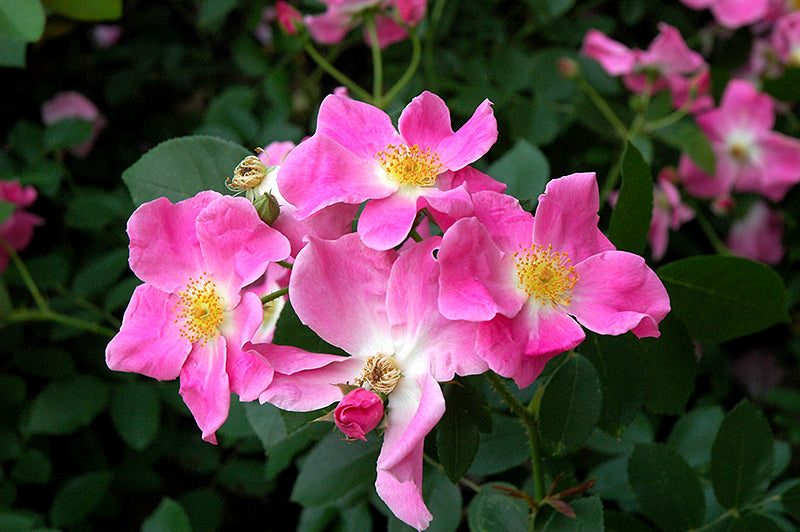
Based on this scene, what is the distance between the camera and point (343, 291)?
0.58 meters

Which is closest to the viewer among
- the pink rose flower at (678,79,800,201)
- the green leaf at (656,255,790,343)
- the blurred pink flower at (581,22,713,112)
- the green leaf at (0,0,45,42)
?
the green leaf at (656,255,790,343)

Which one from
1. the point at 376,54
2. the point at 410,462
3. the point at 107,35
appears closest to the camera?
the point at 410,462

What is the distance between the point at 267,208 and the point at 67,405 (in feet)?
2.94

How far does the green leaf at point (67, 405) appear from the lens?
4.06 feet

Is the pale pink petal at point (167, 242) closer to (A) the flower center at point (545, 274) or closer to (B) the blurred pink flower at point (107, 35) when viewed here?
(A) the flower center at point (545, 274)

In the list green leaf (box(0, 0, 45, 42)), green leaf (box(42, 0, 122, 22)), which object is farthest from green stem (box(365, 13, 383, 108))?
green leaf (box(0, 0, 45, 42))

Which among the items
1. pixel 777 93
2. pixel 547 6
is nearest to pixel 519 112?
pixel 547 6

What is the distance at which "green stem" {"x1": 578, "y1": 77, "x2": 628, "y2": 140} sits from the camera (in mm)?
1399

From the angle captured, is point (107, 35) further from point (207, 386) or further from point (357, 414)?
point (357, 414)

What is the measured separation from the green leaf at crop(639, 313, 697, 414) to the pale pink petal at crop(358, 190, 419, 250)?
30 cm

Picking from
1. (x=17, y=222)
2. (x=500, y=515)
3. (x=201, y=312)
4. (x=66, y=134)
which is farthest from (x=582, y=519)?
(x=66, y=134)

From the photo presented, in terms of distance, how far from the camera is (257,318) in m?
0.56

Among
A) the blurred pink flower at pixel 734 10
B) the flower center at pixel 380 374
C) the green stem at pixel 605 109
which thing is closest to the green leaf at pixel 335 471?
the flower center at pixel 380 374

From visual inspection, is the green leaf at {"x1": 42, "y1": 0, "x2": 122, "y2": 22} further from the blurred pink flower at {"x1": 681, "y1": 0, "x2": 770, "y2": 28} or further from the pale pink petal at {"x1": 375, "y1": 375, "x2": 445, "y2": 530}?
the blurred pink flower at {"x1": 681, "y1": 0, "x2": 770, "y2": 28}
